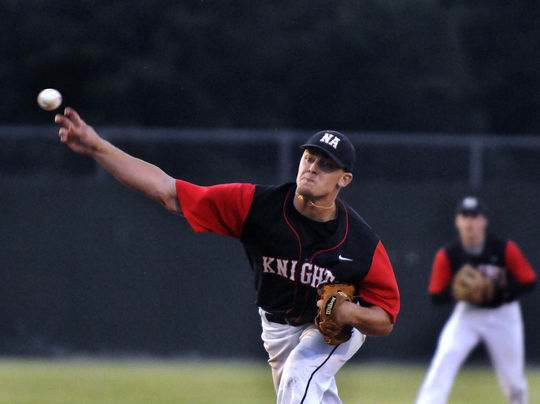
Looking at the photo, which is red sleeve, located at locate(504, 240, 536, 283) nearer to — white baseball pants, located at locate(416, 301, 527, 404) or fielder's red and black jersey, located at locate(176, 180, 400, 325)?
white baseball pants, located at locate(416, 301, 527, 404)

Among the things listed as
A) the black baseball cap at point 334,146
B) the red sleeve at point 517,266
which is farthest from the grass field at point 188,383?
the black baseball cap at point 334,146

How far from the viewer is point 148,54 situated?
18547 millimetres

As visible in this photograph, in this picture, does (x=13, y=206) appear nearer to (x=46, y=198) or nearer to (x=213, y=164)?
(x=46, y=198)

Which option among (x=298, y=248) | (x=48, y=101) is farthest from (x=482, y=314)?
(x=48, y=101)

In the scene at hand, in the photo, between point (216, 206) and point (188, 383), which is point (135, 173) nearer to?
point (216, 206)

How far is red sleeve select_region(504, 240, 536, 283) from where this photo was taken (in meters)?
9.46

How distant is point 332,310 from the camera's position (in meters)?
5.84

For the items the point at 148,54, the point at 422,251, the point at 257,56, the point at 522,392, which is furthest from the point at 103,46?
the point at 522,392

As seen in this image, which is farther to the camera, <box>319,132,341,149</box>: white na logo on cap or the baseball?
<box>319,132,341,149</box>: white na logo on cap

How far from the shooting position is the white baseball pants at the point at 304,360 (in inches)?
237

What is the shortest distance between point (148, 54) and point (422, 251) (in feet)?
23.8

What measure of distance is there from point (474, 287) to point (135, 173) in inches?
179

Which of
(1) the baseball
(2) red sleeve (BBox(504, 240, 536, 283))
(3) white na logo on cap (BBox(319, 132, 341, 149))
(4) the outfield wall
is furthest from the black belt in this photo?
(4) the outfield wall

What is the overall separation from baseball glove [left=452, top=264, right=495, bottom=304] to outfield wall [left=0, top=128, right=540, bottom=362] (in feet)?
13.5
